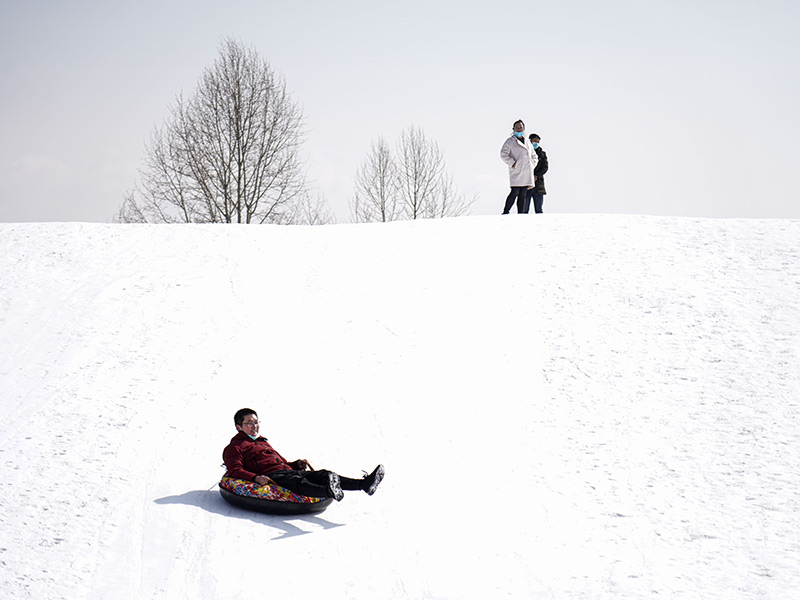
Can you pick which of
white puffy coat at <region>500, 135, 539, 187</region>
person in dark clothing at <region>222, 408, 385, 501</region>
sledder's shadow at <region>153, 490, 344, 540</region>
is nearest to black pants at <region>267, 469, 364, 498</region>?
person in dark clothing at <region>222, 408, 385, 501</region>

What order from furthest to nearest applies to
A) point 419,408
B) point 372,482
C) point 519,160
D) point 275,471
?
point 519,160
point 419,408
point 275,471
point 372,482

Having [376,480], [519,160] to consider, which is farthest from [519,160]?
[376,480]

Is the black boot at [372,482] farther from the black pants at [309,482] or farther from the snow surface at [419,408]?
the snow surface at [419,408]

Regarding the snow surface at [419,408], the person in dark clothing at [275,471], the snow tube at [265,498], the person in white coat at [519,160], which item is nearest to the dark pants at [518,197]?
the person in white coat at [519,160]

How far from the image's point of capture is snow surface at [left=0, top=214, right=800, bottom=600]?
5992 millimetres

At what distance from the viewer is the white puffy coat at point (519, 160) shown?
15211 mm

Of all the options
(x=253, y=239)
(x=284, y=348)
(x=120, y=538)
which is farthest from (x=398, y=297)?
(x=120, y=538)

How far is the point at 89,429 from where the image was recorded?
7.86 m

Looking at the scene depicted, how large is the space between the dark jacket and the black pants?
1045 cm

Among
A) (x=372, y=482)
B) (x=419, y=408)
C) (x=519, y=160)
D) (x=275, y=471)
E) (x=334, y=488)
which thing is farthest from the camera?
(x=519, y=160)

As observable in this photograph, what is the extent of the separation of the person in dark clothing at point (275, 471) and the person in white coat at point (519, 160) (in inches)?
389

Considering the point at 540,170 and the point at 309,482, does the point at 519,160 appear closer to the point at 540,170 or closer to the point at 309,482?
the point at 540,170

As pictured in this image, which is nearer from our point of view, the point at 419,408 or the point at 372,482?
the point at 372,482

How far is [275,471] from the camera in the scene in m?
6.86
